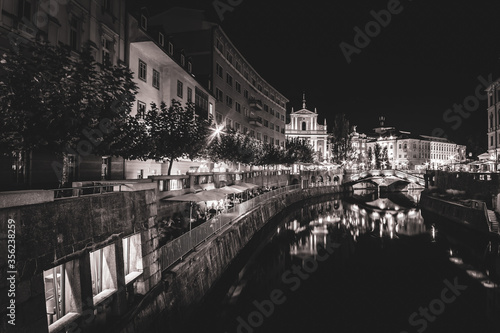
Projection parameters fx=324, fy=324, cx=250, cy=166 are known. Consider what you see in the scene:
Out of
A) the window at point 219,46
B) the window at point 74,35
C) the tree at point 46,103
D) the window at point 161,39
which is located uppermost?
the window at point 219,46

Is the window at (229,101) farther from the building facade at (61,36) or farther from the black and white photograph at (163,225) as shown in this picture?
the building facade at (61,36)

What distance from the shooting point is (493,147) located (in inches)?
2067

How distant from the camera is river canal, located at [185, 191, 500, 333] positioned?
1484 cm

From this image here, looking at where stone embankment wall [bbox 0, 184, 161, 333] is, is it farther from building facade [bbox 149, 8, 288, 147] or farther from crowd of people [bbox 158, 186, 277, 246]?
building facade [bbox 149, 8, 288, 147]

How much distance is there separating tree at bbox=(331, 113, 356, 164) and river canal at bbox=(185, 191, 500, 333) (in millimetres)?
57624

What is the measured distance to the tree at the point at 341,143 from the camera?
91.8 m

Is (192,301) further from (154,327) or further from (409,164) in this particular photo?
(409,164)

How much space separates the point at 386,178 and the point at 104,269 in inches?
3402

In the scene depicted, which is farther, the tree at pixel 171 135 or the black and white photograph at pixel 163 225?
the tree at pixel 171 135

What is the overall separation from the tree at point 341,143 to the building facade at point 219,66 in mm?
39989

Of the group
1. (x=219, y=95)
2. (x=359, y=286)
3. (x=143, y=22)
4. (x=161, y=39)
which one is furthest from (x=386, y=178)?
(x=143, y=22)

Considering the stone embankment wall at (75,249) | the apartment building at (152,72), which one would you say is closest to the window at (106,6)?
the apartment building at (152,72)

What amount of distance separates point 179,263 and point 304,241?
20837 mm

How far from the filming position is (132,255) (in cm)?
986
